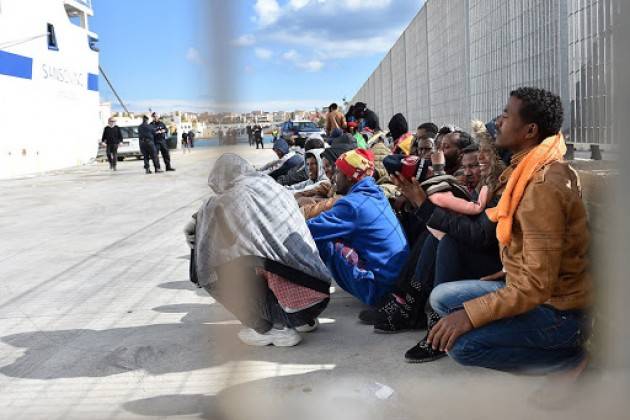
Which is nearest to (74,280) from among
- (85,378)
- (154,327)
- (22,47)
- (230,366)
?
(154,327)

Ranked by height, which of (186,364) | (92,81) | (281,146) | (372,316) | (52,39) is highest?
(52,39)

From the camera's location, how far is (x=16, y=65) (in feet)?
69.1

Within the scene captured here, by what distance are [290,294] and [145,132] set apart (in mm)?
15267

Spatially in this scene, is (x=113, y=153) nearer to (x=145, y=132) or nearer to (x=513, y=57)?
(x=145, y=132)

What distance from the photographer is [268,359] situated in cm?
361

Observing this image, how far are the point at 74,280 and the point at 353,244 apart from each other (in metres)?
3.05

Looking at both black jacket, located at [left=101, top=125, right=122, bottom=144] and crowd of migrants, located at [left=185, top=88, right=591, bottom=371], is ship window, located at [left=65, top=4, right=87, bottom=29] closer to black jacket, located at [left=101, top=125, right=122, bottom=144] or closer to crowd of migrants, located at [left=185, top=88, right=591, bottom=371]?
black jacket, located at [left=101, top=125, right=122, bottom=144]

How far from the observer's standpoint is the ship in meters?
20.5

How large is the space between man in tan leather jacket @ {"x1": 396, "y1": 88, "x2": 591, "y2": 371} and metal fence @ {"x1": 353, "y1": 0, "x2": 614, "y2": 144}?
0.31 meters

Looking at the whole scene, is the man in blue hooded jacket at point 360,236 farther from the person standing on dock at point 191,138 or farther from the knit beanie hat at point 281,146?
the knit beanie hat at point 281,146

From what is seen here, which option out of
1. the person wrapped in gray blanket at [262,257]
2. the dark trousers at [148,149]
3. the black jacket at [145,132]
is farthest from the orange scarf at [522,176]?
the dark trousers at [148,149]

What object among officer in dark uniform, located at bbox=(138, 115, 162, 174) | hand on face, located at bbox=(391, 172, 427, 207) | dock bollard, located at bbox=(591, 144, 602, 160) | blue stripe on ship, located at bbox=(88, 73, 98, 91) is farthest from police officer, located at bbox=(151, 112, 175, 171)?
dock bollard, located at bbox=(591, 144, 602, 160)

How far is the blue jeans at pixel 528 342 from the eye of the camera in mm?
2539

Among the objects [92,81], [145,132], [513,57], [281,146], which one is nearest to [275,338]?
[513,57]
